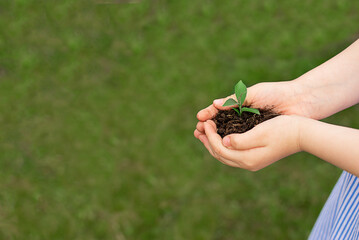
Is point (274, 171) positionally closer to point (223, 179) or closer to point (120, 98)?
point (223, 179)

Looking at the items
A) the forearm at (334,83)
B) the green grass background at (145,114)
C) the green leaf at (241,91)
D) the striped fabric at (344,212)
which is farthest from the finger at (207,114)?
the green grass background at (145,114)

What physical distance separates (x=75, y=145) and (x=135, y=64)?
1.02 m

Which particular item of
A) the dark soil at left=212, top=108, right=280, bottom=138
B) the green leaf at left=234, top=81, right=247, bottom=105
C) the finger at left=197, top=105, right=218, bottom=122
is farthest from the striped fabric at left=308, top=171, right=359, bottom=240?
the finger at left=197, top=105, right=218, bottom=122

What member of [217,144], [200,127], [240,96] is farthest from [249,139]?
[200,127]

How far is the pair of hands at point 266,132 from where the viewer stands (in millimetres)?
1677

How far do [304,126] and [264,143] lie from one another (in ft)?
0.70

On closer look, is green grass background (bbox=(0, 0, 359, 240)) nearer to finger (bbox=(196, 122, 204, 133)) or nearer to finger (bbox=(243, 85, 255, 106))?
finger (bbox=(196, 122, 204, 133))

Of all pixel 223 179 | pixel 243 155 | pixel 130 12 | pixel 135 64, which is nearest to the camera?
pixel 243 155

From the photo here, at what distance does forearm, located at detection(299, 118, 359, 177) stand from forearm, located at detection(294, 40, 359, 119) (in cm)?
32

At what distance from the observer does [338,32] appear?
380cm

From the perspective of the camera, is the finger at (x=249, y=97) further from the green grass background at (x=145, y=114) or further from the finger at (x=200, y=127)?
the green grass background at (x=145, y=114)

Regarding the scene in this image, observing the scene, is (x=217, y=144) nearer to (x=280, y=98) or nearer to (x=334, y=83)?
(x=280, y=98)

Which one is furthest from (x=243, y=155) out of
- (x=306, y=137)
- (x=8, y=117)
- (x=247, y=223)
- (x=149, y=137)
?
(x=8, y=117)

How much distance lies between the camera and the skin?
1.47m
